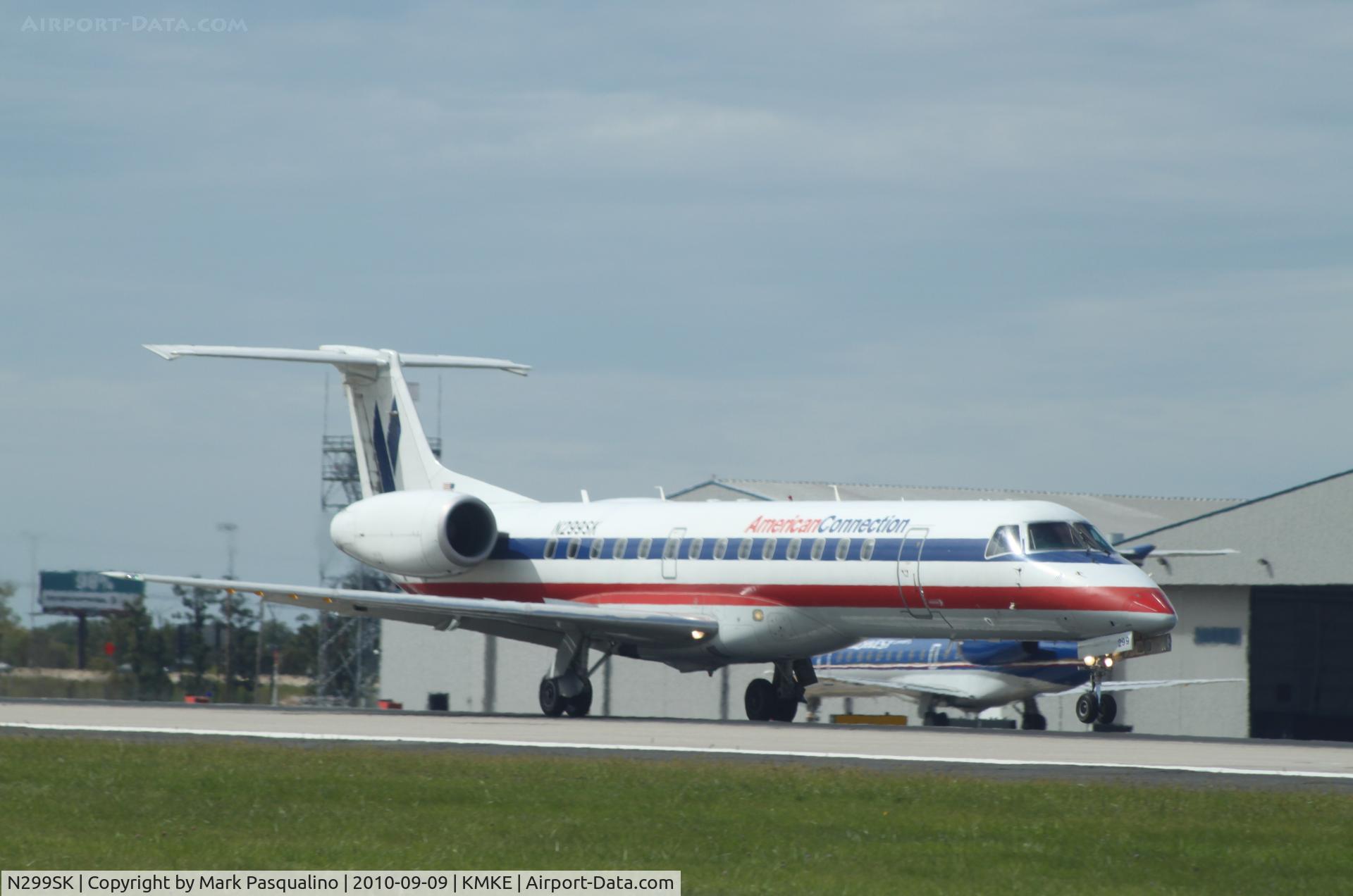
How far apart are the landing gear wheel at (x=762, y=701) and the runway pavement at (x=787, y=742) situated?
7.46ft

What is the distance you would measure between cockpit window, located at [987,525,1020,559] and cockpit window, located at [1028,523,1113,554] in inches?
8.1

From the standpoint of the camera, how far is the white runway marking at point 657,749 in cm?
1927

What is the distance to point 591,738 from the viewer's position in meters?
24.2

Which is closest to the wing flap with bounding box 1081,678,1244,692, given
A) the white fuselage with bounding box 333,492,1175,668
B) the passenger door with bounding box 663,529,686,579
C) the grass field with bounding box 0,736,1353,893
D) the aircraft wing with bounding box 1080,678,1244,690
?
the aircraft wing with bounding box 1080,678,1244,690

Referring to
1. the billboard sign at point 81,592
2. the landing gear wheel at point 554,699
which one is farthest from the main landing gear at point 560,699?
the billboard sign at point 81,592

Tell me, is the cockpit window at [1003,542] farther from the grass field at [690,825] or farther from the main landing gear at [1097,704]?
the grass field at [690,825]

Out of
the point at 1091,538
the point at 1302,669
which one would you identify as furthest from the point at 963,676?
the point at 1302,669

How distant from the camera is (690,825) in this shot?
14.1 meters

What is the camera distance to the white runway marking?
19266 mm

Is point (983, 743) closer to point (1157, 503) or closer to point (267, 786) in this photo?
point (267, 786)

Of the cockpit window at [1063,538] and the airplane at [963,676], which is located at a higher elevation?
the cockpit window at [1063,538]

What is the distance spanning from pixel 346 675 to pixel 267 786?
51.7 meters

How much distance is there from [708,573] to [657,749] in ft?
31.8

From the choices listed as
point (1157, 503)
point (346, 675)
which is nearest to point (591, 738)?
point (1157, 503)
